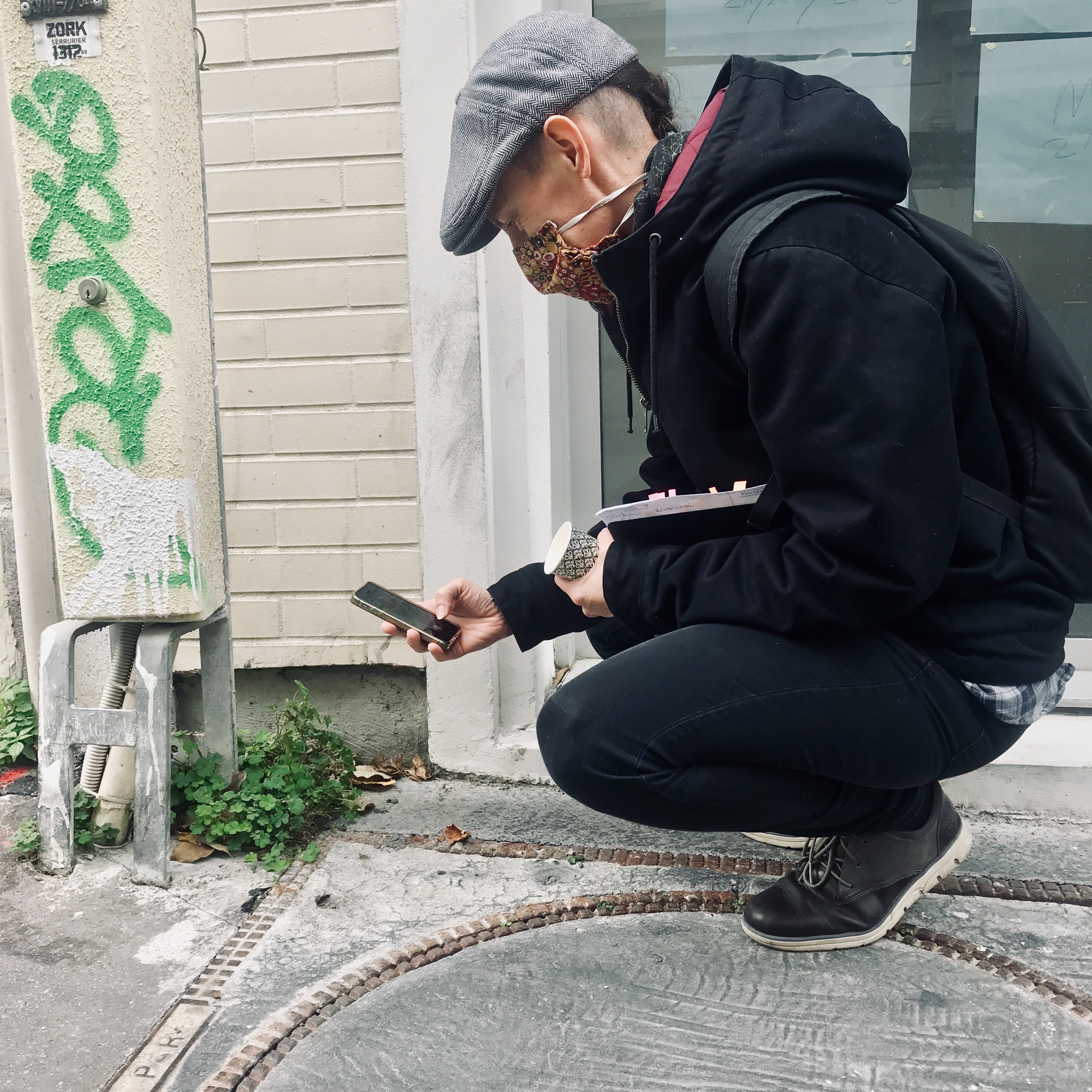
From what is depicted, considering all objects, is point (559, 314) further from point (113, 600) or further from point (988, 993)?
point (988, 993)

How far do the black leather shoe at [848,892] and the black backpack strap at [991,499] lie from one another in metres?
0.71

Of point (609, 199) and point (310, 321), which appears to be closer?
point (609, 199)

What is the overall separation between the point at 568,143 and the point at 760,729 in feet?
3.60

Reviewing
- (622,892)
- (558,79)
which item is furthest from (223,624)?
(558,79)

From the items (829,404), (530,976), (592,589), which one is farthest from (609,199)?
(530,976)

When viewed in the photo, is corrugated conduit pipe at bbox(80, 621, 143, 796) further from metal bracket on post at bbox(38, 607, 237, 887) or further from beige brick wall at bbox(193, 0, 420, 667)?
beige brick wall at bbox(193, 0, 420, 667)

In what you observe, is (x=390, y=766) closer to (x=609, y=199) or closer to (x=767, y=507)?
(x=767, y=507)

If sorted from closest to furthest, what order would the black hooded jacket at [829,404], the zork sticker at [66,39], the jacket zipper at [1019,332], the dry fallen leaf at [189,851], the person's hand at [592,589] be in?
the black hooded jacket at [829,404] → the jacket zipper at [1019,332] → the person's hand at [592,589] → the zork sticker at [66,39] → the dry fallen leaf at [189,851]

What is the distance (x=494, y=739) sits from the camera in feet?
10.2

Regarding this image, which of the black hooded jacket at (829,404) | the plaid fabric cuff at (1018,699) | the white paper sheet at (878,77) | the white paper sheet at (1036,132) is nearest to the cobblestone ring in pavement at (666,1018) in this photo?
the plaid fabric cuff at (1018,699)

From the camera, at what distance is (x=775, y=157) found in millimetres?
1701

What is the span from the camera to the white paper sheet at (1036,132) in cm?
294

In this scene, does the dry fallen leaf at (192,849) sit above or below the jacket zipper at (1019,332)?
below

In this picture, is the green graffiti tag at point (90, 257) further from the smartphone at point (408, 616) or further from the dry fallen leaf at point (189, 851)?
the dry fallen leaf at point (189, 851)
